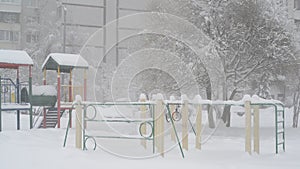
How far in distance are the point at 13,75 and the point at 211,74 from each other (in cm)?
1447

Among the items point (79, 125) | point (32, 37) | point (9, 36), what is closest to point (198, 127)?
point (79, 125)

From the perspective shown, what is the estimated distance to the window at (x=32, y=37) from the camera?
2424 cm

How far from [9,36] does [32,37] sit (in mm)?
6550

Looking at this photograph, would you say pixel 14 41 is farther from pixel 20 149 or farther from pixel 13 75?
pixel 20 149

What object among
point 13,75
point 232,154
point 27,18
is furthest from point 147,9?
point 27,18

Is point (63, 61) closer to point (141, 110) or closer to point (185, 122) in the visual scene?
point (141, 110)

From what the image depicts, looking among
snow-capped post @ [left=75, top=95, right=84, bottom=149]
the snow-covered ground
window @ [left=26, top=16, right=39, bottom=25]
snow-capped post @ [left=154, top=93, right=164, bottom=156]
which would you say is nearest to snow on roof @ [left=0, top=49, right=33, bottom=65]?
the snow-covered ground

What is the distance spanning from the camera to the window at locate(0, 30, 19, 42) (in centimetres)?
3044

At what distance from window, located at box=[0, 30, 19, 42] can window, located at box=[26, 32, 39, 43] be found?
4511 millimetres

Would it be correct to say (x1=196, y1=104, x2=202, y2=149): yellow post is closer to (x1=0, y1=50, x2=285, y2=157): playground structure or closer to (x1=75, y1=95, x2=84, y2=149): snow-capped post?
(x1=0, y1=50, x2=285, y2=157): playground structure

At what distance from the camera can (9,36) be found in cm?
3069

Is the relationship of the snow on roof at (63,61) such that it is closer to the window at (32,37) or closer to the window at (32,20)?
the window at (32,37)

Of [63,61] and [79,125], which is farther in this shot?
[63,61]

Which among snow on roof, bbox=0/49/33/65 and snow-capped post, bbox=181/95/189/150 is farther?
snow on roof, bbox=0/49/33/65
